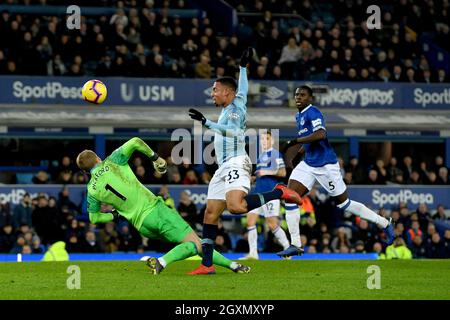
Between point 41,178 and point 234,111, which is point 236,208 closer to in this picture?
point 234,111

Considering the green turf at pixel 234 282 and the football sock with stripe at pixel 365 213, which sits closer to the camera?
the green turf at pixel 234 282

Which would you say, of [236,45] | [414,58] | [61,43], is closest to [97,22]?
[61,43]

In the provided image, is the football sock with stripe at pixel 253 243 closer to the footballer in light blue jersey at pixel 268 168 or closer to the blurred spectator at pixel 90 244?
the footballer in light blue jersey at pixel 268 168

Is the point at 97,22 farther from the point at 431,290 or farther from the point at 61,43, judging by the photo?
the point at 431,290

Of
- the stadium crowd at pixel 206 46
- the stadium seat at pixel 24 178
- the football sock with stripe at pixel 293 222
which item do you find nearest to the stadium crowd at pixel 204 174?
the stadium seat at pixel 24 178

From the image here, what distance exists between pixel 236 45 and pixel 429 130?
Answer: 18.8ft

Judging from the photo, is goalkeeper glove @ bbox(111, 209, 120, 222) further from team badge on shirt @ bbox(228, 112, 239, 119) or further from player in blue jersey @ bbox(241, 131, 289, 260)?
player in blue jersey @ bbox(241, 131, 289, 260)

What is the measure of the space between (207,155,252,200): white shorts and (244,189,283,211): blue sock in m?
0.12

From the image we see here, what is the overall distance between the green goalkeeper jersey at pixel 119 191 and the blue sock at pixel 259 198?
50.4 inches

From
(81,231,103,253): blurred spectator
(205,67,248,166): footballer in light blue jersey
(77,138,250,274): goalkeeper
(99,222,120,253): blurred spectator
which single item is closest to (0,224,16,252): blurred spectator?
(81,231,103,253): blurred spectator

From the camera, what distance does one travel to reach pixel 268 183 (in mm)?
20969

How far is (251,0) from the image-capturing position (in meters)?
34.7

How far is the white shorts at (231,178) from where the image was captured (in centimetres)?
1458

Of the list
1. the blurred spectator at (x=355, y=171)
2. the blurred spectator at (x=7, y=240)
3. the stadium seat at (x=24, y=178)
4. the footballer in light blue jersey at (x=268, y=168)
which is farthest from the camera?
the blurred spectator at (x=355, y=171)
